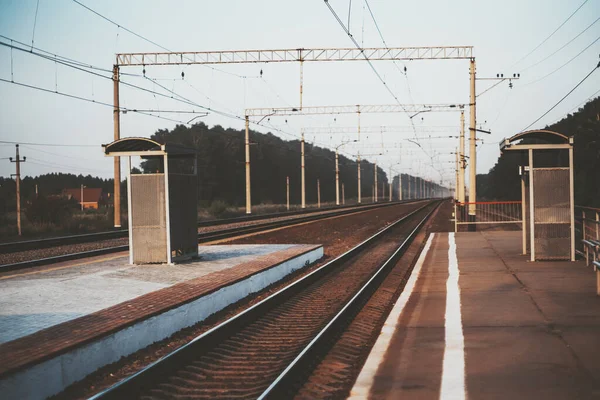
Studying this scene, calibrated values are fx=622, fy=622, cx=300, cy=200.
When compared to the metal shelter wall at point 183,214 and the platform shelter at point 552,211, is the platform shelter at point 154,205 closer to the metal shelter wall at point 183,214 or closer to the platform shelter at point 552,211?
the metal shelter wall at point 183,214

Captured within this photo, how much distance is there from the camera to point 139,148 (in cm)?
1329

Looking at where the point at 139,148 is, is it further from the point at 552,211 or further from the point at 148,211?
the point at 552,211

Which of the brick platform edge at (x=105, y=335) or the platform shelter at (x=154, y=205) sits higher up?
the platform shelter at (x=154, y=205)

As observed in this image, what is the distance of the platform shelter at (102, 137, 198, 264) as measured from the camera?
12961 mm

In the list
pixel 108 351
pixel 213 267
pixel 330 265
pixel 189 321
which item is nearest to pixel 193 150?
pixel 213 267

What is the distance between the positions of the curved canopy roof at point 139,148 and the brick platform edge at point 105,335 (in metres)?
3.06

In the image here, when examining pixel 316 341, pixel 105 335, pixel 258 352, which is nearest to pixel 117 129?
pixel 258 352

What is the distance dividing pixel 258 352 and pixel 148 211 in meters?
6.36

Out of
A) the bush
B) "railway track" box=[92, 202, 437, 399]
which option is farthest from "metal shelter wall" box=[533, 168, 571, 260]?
the bush

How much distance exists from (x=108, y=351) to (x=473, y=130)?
23960 mm

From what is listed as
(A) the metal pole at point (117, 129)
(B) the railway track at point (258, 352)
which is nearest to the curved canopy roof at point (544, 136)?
(B) the railway track at point (258, 352)

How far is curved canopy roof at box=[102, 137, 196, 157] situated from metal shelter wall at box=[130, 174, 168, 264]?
0.49 meters

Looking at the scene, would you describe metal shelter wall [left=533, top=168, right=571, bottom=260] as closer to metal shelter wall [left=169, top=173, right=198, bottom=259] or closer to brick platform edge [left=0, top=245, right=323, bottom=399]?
brick platform edge [left=0, top=245, right=323, bottom=399]

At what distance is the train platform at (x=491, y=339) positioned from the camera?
5.64 metres
